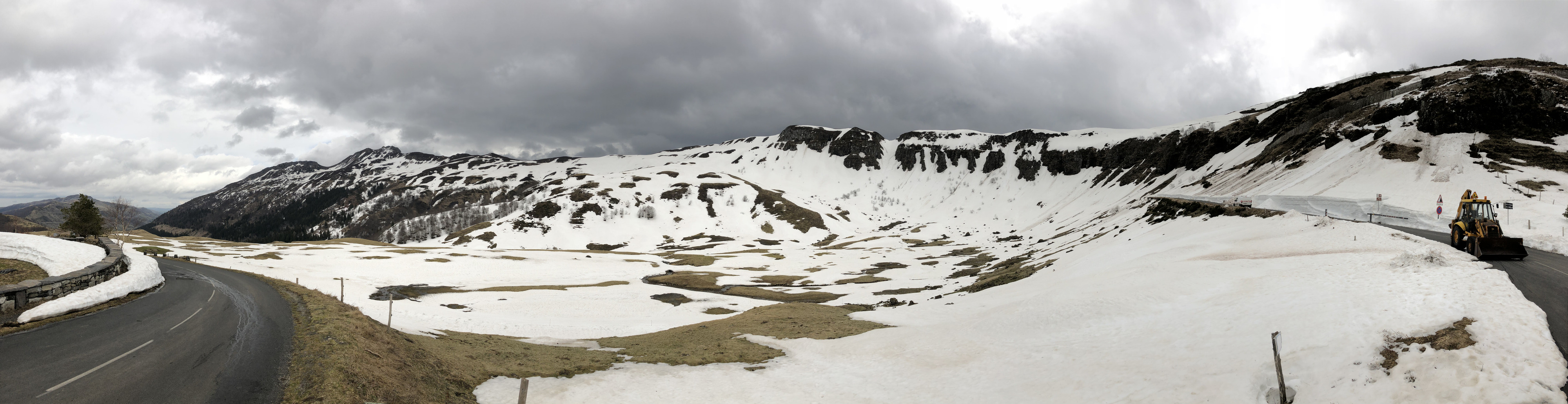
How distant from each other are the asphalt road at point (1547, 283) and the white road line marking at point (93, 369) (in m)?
36.0

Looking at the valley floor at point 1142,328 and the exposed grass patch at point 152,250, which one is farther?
the exposed grass patch at point 152,250

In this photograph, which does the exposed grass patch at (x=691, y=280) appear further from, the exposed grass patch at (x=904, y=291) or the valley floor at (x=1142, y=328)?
the exposed grass patch at (x=904, y=291)

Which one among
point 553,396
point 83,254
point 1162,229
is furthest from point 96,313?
point 1162,229

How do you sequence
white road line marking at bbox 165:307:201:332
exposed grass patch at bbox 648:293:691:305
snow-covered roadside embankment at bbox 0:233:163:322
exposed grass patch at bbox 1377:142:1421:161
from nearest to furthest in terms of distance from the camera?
white road line marking at bbox 165:307:201:332 < snow-covered roadside embankment at bbox 0:233:163:322 < exposed grass patch at bbox 648:293:691:305 < exposed grass patch at bbox 1377:142:1421:161

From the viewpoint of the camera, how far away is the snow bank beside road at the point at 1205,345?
11.9 m

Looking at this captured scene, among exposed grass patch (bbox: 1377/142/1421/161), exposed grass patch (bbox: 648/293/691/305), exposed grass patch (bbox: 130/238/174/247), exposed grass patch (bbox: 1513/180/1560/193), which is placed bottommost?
exposed grass patch (bbox: 648/293/691/305)

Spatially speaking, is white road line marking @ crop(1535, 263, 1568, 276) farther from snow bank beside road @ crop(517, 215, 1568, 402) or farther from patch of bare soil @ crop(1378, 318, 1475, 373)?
patch of bare soil @ crop(1378, 318, 1475, 373)

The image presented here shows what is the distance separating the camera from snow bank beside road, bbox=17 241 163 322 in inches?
795

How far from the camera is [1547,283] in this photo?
1859 cm

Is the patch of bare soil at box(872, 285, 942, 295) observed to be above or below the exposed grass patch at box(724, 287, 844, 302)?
above

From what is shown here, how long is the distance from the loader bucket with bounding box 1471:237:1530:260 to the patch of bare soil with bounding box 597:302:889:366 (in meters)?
29.0

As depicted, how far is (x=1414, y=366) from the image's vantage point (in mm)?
11602

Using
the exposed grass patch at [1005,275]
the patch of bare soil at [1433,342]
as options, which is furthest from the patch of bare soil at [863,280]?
the patch of bare soil at [1433,342]

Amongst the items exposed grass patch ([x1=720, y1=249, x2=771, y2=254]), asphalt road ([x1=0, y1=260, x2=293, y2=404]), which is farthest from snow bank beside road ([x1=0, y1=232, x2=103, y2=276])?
exposed grass patch ([x1=720, y1=249, x2=771, y2=254])
